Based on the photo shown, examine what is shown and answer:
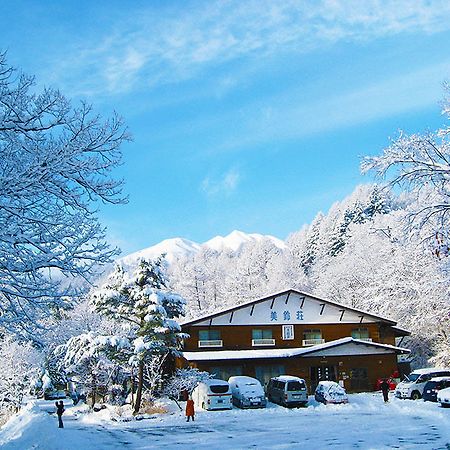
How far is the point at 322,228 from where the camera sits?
3698 inches

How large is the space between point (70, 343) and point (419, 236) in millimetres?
28774

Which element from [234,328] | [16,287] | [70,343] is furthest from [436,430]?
[70,343]

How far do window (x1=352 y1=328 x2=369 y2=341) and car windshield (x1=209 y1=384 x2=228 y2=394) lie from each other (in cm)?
1589

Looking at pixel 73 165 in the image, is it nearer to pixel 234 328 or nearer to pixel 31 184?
pixel 31 184

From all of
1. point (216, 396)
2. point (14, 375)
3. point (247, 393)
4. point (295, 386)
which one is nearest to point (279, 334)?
point (295, 386)

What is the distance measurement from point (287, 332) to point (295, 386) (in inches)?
427

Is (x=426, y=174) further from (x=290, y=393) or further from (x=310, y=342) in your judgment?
(x=310, y=342)

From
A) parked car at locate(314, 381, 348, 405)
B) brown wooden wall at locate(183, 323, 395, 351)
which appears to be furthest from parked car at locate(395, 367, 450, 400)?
brown wooden wall at locate(183, 323, 395, 351)

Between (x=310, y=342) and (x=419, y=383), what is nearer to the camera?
(x=419, y=383)

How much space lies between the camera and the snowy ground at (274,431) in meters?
17.4

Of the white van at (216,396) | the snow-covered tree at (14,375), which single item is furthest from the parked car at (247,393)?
the snow-covered tree at (14,375)

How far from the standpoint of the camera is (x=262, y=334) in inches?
1650

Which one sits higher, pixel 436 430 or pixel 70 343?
pixel 70 343

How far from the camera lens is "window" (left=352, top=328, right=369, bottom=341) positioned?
43062 mm
